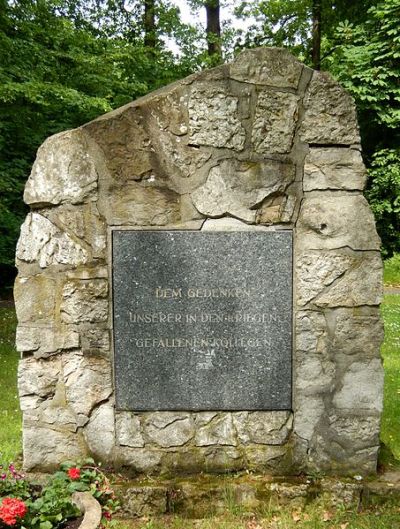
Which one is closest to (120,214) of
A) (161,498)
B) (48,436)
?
(48,436)

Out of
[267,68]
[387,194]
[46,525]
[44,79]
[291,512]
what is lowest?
[291,512]

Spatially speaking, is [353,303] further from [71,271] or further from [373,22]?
[373,22]

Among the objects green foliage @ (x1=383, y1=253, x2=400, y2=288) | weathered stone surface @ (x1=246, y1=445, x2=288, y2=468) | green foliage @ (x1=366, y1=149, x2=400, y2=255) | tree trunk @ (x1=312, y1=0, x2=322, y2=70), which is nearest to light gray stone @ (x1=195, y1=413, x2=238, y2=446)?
weathered stone surface @ (x1=246, y1=445, x2=288, y2=468)

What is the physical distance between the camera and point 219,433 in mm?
2939

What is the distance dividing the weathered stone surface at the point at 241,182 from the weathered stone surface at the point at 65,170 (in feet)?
1.85

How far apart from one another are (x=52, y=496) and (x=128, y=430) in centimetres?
51

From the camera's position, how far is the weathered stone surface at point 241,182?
111 inches

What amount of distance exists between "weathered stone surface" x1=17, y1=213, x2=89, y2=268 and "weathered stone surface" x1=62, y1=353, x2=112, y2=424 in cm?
51

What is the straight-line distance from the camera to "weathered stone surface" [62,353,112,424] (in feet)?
9.56

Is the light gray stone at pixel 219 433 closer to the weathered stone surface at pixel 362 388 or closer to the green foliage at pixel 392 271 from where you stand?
the weathered stone surface at pixel 362 388

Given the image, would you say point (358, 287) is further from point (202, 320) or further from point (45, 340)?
point (45, 340)

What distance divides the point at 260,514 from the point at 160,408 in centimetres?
73

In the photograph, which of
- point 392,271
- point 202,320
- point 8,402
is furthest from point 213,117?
point 392,271

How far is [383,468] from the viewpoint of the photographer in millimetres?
3039
